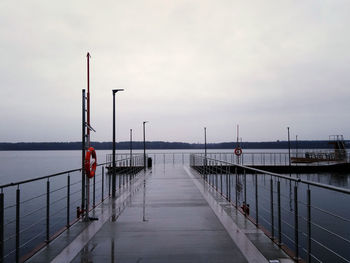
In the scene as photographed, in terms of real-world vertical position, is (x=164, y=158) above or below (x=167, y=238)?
above

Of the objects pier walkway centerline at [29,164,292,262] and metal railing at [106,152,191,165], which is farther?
metal railing at [106,152,191,165]

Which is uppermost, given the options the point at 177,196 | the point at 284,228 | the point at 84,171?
the point at 84,171

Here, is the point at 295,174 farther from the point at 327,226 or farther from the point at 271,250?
the point at 271,250

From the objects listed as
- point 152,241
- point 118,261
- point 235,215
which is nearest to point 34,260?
point 118,261

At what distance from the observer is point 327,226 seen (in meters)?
11.2

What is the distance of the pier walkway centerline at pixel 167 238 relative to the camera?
11.8 feet

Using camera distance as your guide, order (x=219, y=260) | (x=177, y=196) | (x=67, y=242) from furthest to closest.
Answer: (x=177, y=196), (x=67, y=242), (x=219, y=260)

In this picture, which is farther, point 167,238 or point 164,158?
point 164,158

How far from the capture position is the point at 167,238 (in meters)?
4.34

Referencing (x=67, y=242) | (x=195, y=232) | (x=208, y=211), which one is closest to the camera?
(x=67, y=242)

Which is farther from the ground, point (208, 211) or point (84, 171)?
point (84, 171)

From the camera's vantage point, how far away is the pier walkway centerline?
11.8 feet

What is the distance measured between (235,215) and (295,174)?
80.6 ft

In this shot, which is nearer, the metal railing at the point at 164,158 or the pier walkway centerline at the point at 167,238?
the pier walkway centerline at the point at 167,238
